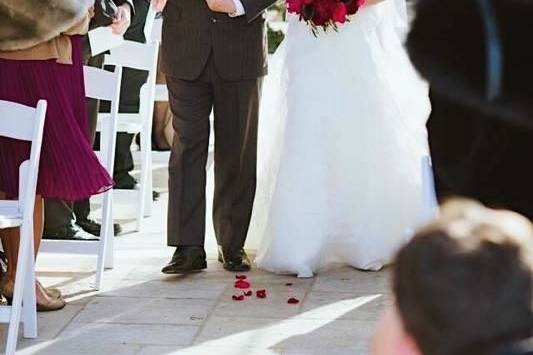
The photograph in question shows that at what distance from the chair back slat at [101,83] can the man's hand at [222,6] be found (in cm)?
54

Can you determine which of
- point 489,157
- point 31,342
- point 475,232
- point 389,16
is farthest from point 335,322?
point 475,232

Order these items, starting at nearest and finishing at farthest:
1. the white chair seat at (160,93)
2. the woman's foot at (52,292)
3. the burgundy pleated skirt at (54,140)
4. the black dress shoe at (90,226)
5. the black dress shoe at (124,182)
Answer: the burgundy pleated skirt at (54,140) → the woman's foot at (52,292) → the black dress shoe at (90,226) → the black dress shoe at (124,182) → the white chair seat at (160,93)

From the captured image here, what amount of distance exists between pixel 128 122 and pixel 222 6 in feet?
5.91

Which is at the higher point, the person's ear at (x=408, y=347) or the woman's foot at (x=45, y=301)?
the person's ear at (x=408, y=347)

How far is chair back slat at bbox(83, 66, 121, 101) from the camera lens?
19.1 feet

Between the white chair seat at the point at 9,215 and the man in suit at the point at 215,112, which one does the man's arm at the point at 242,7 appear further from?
the white chair seat at the point at 9,215

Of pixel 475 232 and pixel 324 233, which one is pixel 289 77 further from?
pixel 475 232

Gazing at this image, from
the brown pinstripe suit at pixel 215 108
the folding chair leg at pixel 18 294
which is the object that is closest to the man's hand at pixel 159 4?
the brown pinstripe suit at pixel 215 108

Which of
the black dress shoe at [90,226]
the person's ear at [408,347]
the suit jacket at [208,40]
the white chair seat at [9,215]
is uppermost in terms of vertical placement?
the person's ear at [408,347]

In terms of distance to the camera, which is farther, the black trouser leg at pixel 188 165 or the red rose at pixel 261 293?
the black trouser leg at pixel 188 165

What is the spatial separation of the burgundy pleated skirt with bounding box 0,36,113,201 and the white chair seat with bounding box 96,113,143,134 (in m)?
1.59

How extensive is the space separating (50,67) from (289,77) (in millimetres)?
1309

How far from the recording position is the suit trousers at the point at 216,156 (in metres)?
5.93

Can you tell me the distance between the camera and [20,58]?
514 cm
